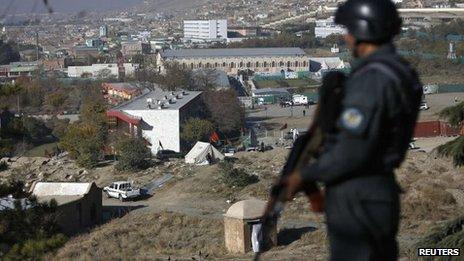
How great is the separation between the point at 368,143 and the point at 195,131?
19.3 meters

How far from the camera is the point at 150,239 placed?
10.6m

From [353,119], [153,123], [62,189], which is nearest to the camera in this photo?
[353,119]

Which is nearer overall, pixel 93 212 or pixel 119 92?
pixel 93 212

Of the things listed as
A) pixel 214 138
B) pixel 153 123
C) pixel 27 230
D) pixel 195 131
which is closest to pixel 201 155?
pixel 153 123

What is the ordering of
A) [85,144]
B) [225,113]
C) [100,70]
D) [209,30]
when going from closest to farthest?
[85,144], [225,113], [100,70], [209,30]

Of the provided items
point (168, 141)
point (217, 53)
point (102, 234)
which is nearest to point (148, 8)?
point (217, 53)

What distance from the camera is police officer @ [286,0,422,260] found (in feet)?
4.81

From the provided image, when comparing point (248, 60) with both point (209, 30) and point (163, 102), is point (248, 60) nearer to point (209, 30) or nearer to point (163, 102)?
point (163, 102)

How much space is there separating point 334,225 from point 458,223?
4149mm

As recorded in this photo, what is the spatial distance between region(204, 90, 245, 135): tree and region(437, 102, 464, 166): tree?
17.6m

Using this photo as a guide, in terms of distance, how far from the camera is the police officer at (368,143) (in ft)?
4.81

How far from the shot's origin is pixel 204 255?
9.49m

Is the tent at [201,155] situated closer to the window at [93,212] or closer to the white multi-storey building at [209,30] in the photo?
the window at [93,212]

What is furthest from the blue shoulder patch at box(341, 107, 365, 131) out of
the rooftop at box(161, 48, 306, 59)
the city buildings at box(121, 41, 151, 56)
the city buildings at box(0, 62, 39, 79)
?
the city buildings at box(121, 41, 151, 56)
